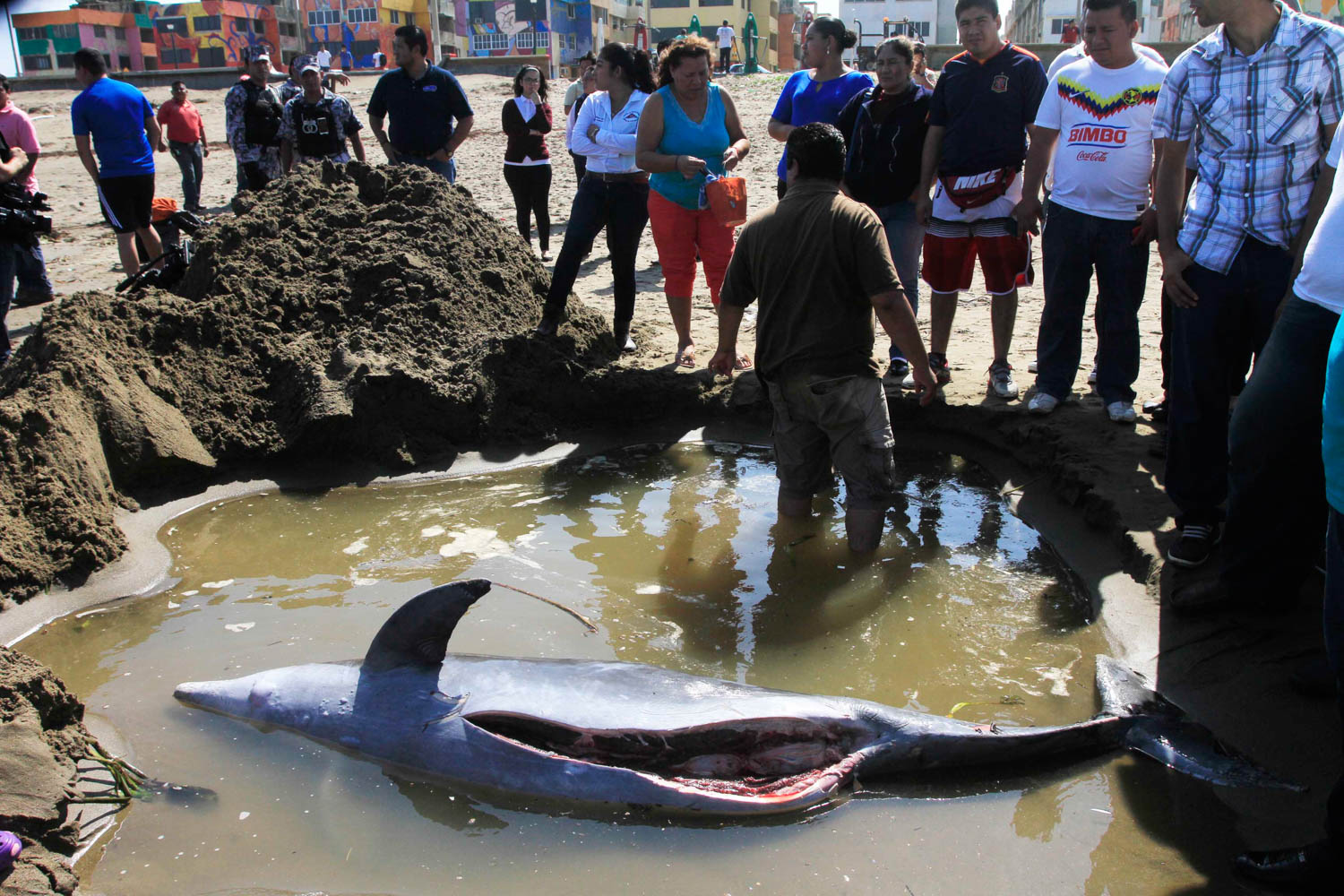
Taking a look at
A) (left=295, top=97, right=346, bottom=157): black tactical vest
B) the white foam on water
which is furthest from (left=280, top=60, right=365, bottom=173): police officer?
the white foam on water

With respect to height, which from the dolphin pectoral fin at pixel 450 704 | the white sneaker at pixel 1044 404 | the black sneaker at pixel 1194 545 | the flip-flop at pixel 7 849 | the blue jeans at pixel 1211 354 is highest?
the blue jeans at pixel 1211 354

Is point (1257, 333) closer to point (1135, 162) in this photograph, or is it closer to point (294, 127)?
point (1135, 162)

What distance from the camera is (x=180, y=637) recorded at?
159 inches

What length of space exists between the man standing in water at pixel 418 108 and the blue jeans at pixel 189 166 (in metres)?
5.56

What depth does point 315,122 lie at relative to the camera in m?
8.44

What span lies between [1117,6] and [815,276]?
2.16 meters

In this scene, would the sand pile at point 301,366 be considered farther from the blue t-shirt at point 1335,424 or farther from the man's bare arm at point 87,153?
the blue t-shirt at point 1335,424

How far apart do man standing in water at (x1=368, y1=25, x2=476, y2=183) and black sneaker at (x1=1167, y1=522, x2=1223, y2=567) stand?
20.4 ft

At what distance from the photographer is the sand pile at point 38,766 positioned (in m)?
2.59

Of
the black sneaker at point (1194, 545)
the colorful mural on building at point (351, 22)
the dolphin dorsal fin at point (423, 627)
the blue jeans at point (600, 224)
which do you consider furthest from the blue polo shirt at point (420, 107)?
the colorful mural on building at point (351, 22)

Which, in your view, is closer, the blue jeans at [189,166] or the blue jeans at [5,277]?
the blue jeans at [5,277]

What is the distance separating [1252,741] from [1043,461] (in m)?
2.26

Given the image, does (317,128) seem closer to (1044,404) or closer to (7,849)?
(1044,404)

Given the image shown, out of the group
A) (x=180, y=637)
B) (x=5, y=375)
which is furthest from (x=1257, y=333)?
(x=5, y=375)
